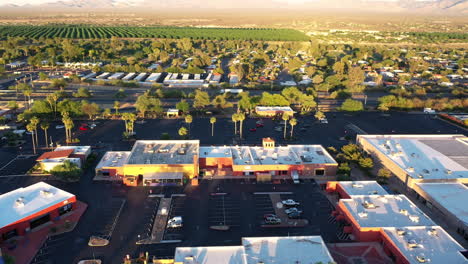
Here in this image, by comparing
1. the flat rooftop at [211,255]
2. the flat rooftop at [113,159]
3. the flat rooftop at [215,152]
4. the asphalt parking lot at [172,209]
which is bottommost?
the asphalt parking lot at [172,209]

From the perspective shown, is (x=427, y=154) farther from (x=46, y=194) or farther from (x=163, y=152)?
(x=46, y=194)

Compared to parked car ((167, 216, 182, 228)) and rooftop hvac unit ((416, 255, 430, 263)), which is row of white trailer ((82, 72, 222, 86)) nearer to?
parked car ((167, 216, 182, 228))

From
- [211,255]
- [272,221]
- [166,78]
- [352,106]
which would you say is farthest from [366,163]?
[166,78]

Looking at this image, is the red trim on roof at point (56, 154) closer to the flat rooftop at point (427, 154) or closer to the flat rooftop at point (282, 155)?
the flat rooftop at point (282, 155)

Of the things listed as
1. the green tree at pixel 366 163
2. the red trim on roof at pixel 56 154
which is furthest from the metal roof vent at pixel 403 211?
the red trim on roof at pixel 56 154

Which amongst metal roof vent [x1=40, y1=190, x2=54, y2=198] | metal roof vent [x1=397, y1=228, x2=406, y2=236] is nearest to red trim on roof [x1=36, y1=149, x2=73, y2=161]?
metal roof vent [x1=40, y1=190, x2=54, y2=198]

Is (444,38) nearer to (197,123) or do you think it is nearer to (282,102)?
(282,102)

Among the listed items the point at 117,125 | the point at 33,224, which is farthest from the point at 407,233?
the point at 117,125
